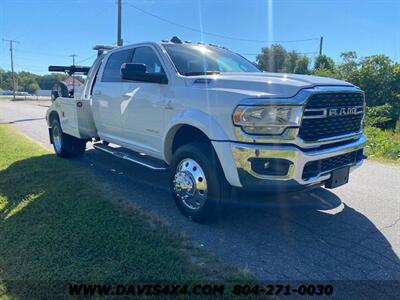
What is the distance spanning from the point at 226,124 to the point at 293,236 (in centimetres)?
139

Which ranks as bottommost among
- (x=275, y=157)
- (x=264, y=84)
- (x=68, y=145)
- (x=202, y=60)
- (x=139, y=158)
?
(x=68, y=145)

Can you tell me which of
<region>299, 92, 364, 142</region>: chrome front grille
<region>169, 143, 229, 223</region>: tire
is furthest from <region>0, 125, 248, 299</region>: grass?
<region>299, 92, 364, 142</region>: chrome front grille

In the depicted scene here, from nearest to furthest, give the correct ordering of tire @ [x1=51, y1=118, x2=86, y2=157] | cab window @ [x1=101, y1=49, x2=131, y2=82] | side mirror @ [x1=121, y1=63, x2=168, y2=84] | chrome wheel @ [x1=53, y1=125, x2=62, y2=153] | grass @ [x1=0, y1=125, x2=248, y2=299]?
grass @ [x1=0, y1=125, x2=248, y2=299]
side mirror @ [x1=121, y1=63, x2=168, y2=84]
cab window @ [x1=101, y1=49, x2=131, y2=82]
tire @ [x1=51, y1=118, x2=86, y2=157]
chrome wheel @ [x1=53, y1=125, x2=62, y2=153]

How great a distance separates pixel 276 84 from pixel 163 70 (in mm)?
1687

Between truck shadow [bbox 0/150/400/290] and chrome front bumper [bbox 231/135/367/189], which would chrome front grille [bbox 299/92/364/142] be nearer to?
chrome front bumper [bbox 231/135/367/189]

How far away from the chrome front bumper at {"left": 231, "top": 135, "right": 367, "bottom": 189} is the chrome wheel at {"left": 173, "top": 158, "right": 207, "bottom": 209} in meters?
0.56

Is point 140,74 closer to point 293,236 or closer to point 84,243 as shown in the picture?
point 84,243

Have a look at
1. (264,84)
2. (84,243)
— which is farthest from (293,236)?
(84,243)

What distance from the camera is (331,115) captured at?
3.52 metres

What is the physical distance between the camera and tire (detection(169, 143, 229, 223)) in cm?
364

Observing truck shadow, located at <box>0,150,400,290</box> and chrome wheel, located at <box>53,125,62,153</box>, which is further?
chrome wheel, located at <box>53,125,62,153</box>

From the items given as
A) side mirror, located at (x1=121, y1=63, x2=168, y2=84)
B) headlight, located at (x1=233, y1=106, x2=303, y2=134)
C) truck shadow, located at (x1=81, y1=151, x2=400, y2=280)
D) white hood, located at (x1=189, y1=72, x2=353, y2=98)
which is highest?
side mirror, located at (x1=121, y1=63, x2=168, y2=84)

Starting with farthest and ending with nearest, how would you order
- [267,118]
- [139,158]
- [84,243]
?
[139,158] → [84,243] → [267,118]

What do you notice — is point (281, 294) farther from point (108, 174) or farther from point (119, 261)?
point (108, 174)
